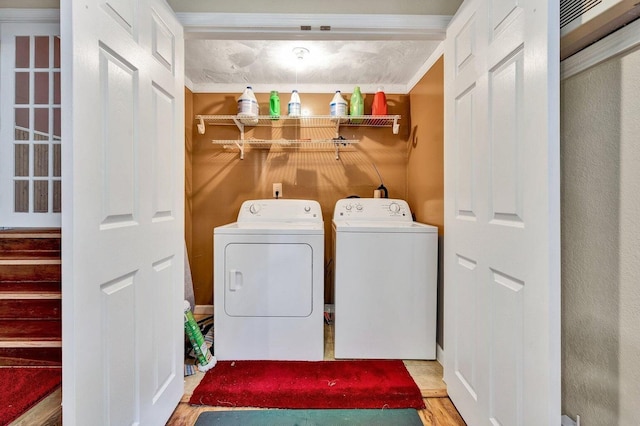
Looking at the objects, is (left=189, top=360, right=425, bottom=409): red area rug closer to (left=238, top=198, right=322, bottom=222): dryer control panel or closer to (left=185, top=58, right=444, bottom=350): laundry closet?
(left=185, top=58, right=444, bottom=350): laundry closet

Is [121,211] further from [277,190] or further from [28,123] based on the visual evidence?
[277,190]

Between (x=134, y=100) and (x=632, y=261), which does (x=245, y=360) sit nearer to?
(x=134, y=100)

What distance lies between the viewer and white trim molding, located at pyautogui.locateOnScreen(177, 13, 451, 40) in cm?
149

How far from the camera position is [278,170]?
2709 mm

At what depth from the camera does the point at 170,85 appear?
4.38ft

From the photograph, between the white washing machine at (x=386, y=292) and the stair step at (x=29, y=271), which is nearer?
the stair step at (x=29, y=271)

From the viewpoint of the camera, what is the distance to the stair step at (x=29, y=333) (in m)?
1.29

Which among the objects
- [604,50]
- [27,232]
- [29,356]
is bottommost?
[29,356]

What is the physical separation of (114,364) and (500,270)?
4.51 feet

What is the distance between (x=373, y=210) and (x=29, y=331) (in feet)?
7.18

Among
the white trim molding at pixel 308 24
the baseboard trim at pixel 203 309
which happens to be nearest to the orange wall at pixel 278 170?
the baseboard trim at pixel 203 309

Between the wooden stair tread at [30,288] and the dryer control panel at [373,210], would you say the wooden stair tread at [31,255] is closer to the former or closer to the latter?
the wooden stair tread at [30,288]

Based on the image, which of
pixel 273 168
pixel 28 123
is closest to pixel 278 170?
pixel 273 168

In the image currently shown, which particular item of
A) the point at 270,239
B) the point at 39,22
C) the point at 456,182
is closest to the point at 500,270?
the point at 456,182
